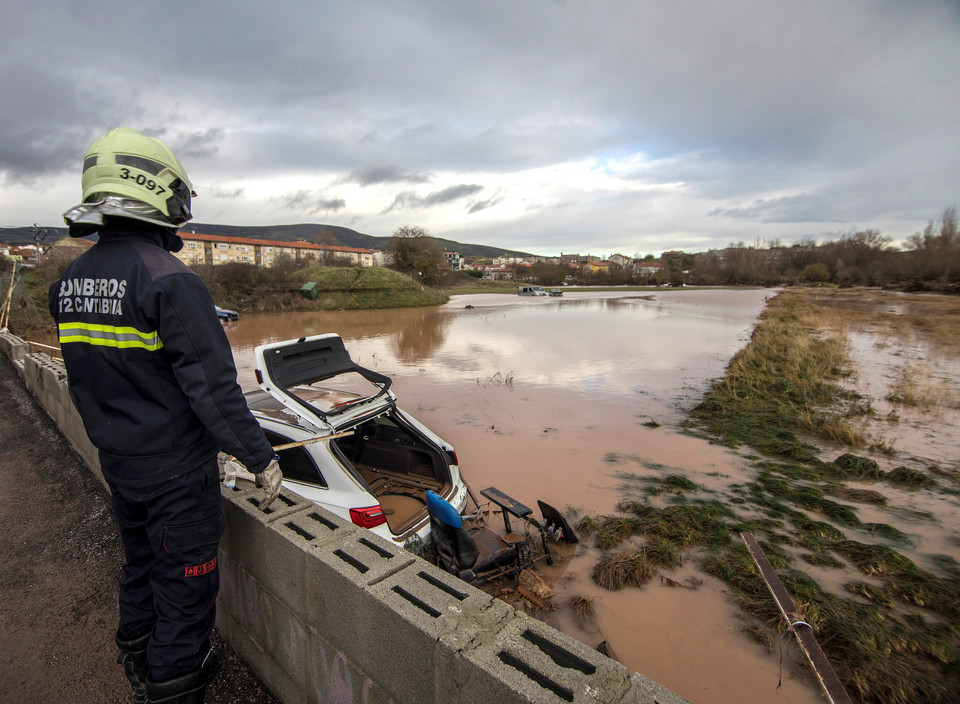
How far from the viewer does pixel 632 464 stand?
309 inches

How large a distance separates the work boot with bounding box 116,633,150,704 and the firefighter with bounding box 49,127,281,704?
0.28 meters

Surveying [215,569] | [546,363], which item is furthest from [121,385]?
[546,363]

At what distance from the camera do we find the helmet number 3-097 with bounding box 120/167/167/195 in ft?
6.23

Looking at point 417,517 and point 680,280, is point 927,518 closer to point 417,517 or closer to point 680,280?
point 417,517

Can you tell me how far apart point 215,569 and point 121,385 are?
2.81ft

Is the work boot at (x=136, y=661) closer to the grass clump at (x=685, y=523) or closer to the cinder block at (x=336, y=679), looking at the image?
the cinder block at (x=336, y=679)

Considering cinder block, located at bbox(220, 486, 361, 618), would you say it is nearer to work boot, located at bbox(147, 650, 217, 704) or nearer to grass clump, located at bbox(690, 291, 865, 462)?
work boot, located at bbox(147, 650, 217, 704)

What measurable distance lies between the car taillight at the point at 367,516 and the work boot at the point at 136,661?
6.30 feet

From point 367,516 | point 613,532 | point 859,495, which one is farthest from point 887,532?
point 367,516

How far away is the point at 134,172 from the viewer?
1917 millimetres

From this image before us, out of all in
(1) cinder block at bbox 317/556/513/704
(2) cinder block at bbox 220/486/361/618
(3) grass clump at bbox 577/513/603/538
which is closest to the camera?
(1) cinder block at bbox 317/556/513/704

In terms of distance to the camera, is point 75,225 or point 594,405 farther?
point 594,405

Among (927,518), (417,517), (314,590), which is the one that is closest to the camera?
(314,590)

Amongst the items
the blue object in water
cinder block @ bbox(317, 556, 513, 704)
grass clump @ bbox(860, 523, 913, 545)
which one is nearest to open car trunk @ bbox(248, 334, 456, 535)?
the blue object in water
